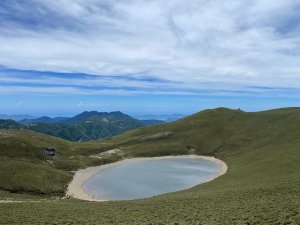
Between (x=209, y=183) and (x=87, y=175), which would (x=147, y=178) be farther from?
(x=209, y=183)

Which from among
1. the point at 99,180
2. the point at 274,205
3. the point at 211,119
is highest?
the point at 211,119

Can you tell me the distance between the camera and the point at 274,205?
37000 mm

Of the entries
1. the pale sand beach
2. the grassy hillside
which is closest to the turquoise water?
the pale sand beach

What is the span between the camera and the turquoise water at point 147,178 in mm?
78438

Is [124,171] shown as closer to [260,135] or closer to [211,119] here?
[260,135]

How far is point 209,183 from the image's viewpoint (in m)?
75.4

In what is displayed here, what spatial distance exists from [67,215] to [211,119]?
419 ft

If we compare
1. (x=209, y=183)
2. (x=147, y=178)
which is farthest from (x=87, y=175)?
(x=209, y=183)

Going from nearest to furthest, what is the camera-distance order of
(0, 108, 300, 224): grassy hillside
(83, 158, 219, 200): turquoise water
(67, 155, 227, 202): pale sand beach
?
(0, 108, 300, 224): grassy hillside < (67, 155, 227, 202): pale sand beach < (83, 158, 219, 200): turquoise water

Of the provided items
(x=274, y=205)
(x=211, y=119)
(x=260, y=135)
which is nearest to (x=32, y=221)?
(x=274, y=205)

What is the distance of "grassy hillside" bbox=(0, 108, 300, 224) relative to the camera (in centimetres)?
3716

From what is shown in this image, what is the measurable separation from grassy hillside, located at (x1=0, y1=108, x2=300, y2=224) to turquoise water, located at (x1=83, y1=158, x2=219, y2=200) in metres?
7.67

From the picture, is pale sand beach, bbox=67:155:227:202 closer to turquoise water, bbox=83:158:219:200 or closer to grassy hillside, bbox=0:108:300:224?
turquoise water, bbox=83:158:219:200

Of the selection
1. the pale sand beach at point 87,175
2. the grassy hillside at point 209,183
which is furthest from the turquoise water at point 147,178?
the grassy hillside at point 209,183
